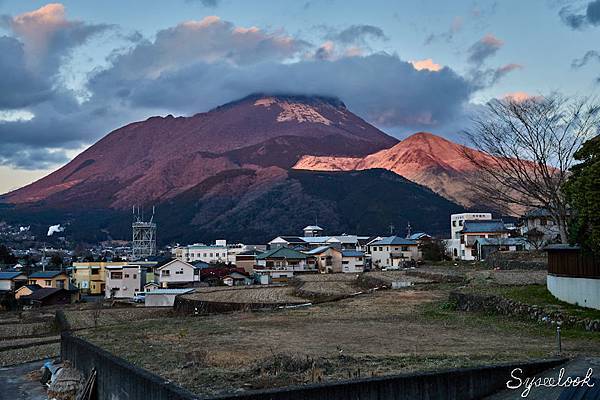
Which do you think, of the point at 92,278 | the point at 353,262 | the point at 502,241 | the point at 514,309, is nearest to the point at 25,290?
the point at 92,278

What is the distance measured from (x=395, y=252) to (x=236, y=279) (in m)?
14.1

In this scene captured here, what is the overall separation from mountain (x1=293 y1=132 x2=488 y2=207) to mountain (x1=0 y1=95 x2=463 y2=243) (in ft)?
7.61

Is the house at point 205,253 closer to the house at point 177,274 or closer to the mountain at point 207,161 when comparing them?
the house at point 177,274

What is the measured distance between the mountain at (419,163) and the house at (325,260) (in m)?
75.4

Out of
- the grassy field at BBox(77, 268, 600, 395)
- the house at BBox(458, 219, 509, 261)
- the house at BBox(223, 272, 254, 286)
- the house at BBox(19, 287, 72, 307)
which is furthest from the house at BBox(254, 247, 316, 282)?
the grassy field at BBox(77, 268, 600, 395)

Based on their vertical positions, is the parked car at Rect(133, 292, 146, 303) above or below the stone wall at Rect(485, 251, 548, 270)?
below

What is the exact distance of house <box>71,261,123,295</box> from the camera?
1918 inches

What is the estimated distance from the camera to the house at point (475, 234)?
141 feet

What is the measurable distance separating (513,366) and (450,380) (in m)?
0.95

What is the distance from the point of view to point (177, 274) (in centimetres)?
4328

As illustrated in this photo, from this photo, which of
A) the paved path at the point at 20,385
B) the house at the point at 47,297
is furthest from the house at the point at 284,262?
the paved path at the point at 20,385

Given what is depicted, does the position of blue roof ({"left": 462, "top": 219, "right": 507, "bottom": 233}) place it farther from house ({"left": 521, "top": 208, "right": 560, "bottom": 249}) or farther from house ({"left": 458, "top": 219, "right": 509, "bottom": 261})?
house ({"left": 521, "top": 208, "right": 560, "bottom": 249})

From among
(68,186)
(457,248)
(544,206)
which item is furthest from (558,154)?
(68,186)

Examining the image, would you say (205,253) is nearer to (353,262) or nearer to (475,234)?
(353,262)
